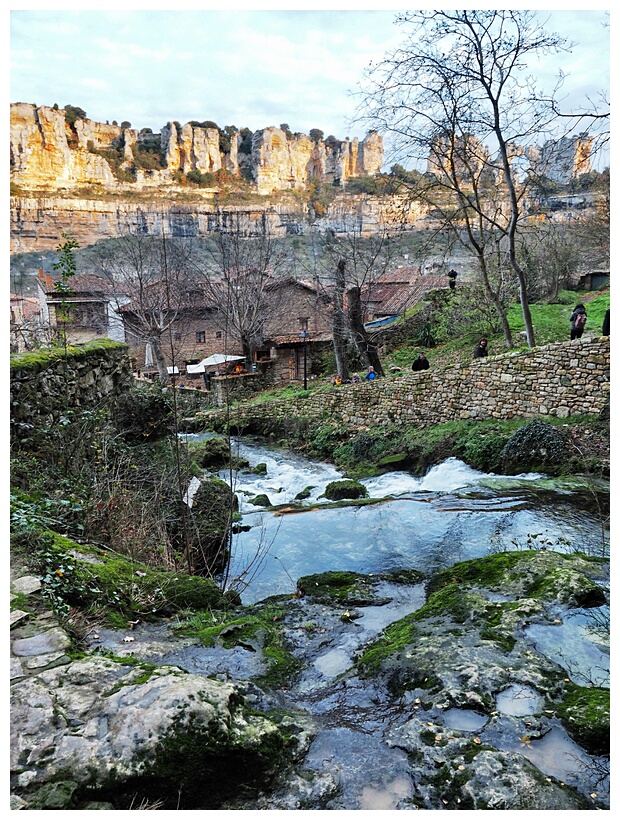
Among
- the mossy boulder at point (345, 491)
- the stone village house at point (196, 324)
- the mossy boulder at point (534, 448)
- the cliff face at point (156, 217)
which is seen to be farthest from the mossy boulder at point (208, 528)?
the cliff face at point (156, 217)

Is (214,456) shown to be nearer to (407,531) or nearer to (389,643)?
(407,531)

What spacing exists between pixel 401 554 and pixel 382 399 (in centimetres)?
794

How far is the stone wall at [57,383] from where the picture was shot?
523 centimetres

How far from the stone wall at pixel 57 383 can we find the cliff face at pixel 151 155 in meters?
78.0

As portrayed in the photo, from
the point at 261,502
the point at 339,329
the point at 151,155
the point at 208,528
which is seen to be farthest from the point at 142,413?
the point at 151,155

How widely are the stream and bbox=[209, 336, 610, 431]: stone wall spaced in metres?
2.21

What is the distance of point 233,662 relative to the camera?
333cm

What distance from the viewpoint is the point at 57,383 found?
6.00 metres

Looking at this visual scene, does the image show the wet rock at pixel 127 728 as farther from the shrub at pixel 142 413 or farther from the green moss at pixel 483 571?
the shrub at pixel 142 413

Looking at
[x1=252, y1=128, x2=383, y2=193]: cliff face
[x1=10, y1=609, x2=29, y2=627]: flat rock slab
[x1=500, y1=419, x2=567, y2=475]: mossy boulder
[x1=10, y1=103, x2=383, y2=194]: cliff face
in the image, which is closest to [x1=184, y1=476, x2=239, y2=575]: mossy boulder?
[x1=10, y1=609, x2=29, y2=627]: flat rock slab

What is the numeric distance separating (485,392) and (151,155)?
301 feet

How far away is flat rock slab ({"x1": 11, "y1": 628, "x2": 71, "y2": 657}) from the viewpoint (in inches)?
101
